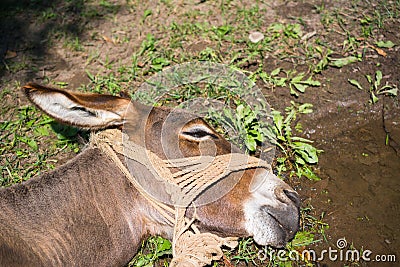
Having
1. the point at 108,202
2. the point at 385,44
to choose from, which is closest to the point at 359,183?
the point at 385,44

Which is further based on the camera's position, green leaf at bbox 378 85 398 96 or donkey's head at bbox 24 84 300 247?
green leaf at bbox 378 85 398 96

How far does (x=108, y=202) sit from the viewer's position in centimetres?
333

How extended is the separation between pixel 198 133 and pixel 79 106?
0.92 metres

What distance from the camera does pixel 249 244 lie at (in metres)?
4.09

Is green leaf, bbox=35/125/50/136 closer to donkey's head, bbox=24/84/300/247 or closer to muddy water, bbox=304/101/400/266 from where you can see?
donkey's head, bbox=24/84/300/247

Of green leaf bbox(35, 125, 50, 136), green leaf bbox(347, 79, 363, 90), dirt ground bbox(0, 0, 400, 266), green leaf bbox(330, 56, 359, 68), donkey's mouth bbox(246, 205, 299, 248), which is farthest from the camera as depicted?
green leaf bbox(330, 56, 359, 68)

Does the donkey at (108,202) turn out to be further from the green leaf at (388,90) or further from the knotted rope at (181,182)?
the green leaf at (388,90)

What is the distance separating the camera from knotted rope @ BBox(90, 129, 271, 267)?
11.0ft

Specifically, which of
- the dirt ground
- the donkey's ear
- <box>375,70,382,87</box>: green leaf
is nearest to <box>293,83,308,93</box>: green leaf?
the dirt ground

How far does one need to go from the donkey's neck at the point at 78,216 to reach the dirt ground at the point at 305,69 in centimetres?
178

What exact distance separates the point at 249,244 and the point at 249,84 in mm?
2114

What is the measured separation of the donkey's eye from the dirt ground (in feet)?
4.57

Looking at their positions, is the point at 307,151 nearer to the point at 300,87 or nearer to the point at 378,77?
the point at 300,87

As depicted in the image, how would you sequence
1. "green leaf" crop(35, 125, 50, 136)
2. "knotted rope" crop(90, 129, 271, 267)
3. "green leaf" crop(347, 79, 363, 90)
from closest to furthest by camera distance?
"knotted rope" crop(90, 129, 271, 267), "green leaf" crop(35, 125, 50, 136), "green leaf" crop(347, 79, 363, 90)
